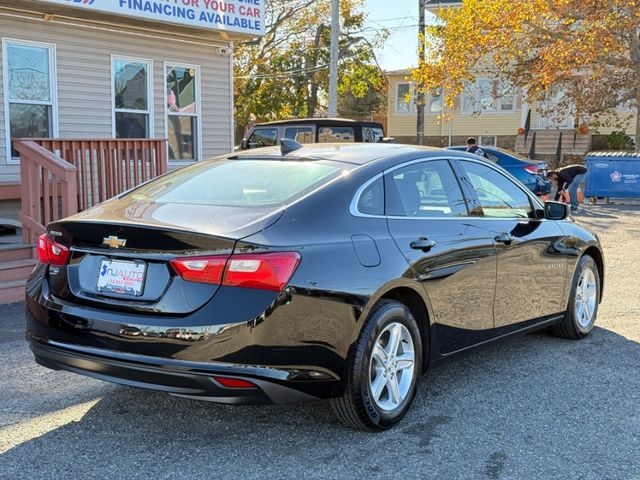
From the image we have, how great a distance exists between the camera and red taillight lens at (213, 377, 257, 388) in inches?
135

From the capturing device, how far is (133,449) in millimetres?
3746

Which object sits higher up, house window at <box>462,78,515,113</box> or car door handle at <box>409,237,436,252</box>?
house window at <box>462,78,515,113</box>

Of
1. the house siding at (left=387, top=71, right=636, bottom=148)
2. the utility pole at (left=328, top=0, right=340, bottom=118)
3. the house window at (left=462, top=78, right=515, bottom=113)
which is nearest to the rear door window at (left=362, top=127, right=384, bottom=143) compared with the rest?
the utility pole at (left=328, top=0, right=340, bottom=118)

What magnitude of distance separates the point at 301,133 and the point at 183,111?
2364mm

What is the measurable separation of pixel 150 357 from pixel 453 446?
1653 mm

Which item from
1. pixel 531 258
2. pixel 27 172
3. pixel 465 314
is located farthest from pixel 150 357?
pixel 27 172

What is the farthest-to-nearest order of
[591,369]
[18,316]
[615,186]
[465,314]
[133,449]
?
[615,186], [18,316], [591,369], [465,314], [133,449]

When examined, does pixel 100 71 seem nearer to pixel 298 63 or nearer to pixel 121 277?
pixel 121 277

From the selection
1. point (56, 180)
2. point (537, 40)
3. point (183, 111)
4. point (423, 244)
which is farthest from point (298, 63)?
point (423, 244)

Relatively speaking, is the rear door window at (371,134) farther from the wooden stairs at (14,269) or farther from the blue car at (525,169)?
the wooden stairs at (14,269)

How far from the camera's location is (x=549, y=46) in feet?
73.8

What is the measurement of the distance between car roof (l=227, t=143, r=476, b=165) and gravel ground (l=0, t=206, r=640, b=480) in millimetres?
1523

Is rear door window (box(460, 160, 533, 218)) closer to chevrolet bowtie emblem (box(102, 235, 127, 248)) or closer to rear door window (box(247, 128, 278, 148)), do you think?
chevrolet bowtie emblem (box(102, 235, 127, 248))

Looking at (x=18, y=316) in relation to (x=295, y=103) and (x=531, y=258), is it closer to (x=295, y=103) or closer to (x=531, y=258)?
(x=531, y=258)
